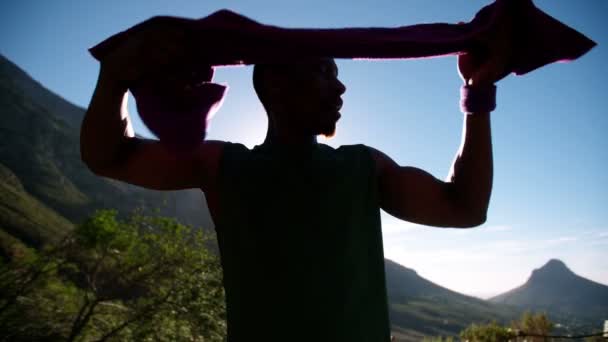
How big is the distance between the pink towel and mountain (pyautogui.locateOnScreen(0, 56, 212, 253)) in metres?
64.3

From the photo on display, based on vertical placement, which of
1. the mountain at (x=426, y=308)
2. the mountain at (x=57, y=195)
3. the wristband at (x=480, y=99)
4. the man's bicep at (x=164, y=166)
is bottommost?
the mountain at (x=426, y=308)

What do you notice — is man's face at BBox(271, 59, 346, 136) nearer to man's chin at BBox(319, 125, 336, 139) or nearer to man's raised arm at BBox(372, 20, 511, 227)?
man's chin at BBox(319, 125, 336, 139)

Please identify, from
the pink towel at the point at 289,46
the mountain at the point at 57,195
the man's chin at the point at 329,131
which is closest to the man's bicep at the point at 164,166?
the pink towel at the point at 289,46

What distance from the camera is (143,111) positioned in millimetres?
1125

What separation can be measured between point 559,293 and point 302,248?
204 metres

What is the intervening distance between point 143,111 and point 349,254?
29.2 inches

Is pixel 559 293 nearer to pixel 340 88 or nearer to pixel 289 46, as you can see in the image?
pixel 340 88

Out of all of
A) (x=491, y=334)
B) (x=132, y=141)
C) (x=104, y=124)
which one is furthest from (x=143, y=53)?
(x=491, y=334)

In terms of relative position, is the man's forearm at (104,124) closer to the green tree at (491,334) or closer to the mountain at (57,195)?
the green tree at (491,334)

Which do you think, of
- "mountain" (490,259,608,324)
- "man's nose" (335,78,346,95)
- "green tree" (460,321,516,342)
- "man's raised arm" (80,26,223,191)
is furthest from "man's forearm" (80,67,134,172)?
"mountain" (490,259,608,324)

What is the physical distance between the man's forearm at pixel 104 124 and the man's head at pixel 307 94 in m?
0.55

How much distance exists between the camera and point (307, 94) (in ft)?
4.52

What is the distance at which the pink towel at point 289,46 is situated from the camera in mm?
1127

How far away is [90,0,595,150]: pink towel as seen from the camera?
1127mm
